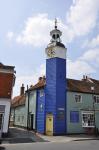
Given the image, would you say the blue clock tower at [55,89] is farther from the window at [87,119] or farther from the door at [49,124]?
the window at [87,119]

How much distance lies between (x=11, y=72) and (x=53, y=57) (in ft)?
29.5

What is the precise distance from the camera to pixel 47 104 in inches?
1403

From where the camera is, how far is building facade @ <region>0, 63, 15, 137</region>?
28153mm

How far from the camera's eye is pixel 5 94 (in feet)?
95.8

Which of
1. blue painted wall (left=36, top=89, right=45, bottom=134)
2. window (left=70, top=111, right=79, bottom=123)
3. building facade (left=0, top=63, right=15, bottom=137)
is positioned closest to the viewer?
building facade (left=0, top=63, right=15, bottom=137)

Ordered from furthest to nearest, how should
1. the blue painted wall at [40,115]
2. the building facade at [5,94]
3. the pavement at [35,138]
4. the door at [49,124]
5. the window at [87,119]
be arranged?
the window at [87,119] < the blue painted wall at [40,115] < the door at [49,124] < the building facade at [5,94] < the pavement at [35,138]

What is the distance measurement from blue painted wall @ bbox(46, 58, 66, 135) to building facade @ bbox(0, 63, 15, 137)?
783cm

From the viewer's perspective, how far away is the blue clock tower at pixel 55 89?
1364 inches

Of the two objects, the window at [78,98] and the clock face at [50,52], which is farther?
the window at [78,98]

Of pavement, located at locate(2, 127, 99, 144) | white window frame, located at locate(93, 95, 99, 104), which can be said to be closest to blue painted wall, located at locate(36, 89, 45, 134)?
pavement, located at locate(2, 127, 99, 144)

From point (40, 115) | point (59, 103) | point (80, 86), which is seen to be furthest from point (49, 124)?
point (80, 86)

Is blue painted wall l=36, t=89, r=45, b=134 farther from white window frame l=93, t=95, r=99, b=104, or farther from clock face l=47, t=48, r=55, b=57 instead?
white window frame l=93, t=95, r=99, b=104

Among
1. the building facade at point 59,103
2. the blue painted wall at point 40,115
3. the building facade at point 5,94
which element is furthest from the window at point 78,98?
the building facade at point 5,94

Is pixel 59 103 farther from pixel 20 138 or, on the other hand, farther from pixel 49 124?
pixel 20 138
